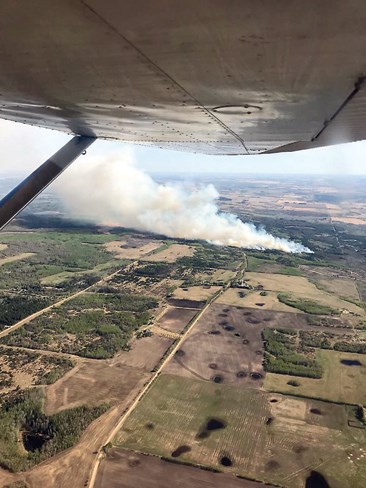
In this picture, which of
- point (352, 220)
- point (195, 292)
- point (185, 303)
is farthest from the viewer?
point (352, 220)

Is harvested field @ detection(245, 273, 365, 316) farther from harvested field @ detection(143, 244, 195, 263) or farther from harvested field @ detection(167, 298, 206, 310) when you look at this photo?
harvested field @ detection(143, 244, 195, 263)

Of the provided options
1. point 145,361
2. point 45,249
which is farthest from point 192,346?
point 45,249

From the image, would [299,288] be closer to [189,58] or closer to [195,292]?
[195,292]

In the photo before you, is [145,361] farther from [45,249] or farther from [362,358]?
[45,249]

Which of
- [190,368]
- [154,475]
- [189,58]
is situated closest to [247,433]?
[154,475]

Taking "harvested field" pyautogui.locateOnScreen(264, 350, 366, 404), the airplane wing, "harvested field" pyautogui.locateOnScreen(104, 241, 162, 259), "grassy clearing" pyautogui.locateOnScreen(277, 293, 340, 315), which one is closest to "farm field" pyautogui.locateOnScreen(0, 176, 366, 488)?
"harvested field" pyautogui.locateOnScreen(264, 350, 366, 404)

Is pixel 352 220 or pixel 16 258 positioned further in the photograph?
pixel 352 220
